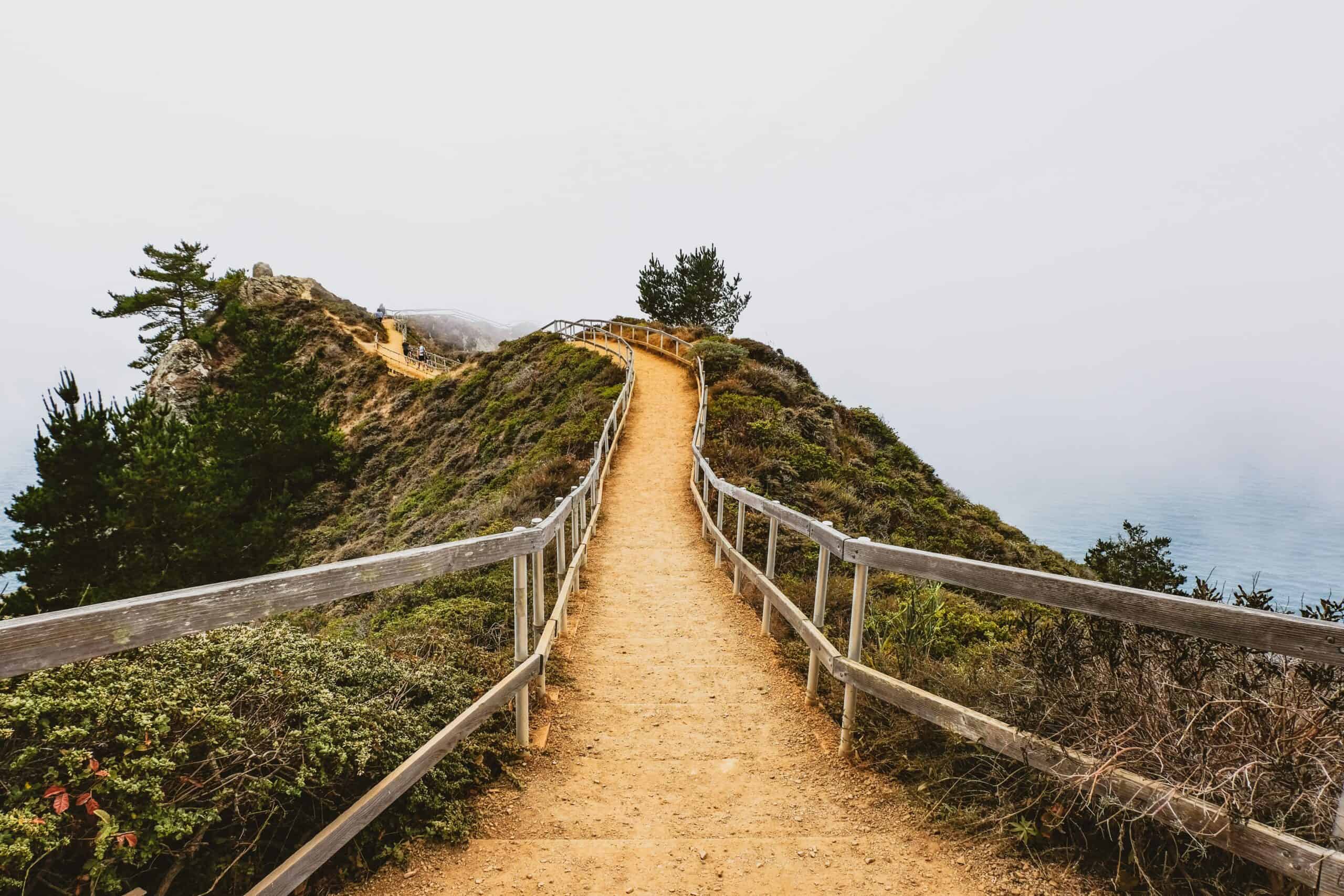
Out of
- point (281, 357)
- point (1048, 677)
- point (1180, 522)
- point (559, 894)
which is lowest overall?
point (1180, 522)

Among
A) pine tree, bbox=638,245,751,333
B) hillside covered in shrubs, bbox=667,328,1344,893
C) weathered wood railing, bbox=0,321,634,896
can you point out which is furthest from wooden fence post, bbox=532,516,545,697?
pine tree, bbox=638,245,751,333

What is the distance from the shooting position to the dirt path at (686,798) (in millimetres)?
2988

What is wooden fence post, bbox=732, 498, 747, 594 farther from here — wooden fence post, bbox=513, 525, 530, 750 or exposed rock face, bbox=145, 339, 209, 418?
exposed rock face, bbox=145, 339, 209, 418

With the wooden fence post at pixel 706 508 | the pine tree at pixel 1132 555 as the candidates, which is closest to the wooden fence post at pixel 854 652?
the wooden fence post at pixel 706 508

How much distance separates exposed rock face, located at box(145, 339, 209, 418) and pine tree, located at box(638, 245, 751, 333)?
27.7 metres

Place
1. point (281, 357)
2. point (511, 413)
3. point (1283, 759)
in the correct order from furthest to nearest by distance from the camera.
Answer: point (281, 357)
point (511, 413)
point (1283, 759)

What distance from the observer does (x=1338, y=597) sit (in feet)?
11.5

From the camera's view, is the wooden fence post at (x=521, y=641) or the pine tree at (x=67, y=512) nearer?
the wooden fence post at (x=521, y=641)

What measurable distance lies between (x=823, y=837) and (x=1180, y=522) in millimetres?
206632

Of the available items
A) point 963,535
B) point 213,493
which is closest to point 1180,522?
point 963,535

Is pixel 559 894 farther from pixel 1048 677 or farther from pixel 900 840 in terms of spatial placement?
pixel 1048 677

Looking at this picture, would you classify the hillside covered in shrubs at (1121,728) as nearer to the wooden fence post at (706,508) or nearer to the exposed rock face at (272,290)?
the wooden fence post at (706,508)

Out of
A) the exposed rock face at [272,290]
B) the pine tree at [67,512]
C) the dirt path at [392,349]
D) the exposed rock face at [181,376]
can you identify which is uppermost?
the exposed rock face at [272,290]

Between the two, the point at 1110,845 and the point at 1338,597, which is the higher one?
the point at 1338,597
